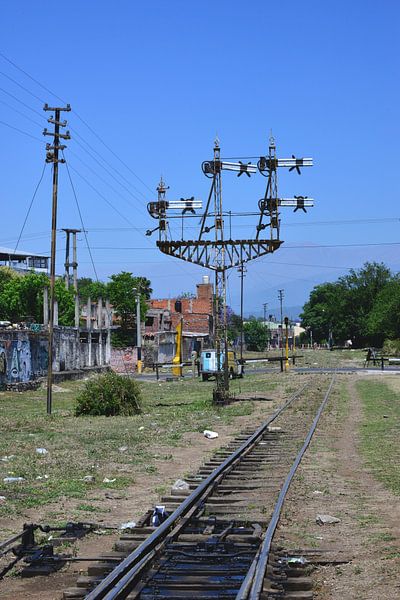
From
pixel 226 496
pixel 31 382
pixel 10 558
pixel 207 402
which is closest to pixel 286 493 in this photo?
pixel 226 496

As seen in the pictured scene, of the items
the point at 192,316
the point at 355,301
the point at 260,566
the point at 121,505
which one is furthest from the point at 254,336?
the point at 260,566

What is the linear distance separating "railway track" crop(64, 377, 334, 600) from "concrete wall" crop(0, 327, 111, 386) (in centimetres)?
2812

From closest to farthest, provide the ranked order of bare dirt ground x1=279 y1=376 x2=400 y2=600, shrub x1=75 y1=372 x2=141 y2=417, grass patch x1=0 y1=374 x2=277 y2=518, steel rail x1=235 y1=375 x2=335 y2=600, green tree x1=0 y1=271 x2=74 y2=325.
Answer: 1. steel rail x1=235 y1=375 x2=335 y2=600
2. bare dirt ground x1=279 y1=376 x2=400 y2=600
3. grass patch x1=0 y1=374 x2=277 y2=518
4. shrub x1=75 y1=372 x2=141 y2=417
5. green tree x1=0 y1=271 x2=74 y2=325

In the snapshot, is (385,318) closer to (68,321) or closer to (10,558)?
(68,321)

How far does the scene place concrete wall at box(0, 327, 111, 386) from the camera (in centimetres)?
4131

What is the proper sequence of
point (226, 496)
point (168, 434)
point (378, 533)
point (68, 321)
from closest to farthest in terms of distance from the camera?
point (378, 533) → point (226, 496) → point (168, 434) → point (68, 321)

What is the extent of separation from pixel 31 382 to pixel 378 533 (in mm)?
35315

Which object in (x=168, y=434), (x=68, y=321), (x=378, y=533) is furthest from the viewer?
(x=68, y=321)

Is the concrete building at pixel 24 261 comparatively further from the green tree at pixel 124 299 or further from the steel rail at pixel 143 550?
the steel rail at pixel 143 550

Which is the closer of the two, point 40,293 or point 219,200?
point 219,200

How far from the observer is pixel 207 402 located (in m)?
31.4

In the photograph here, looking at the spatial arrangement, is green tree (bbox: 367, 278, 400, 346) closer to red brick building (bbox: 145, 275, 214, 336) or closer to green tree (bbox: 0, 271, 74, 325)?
red brick building (bbox: 145, 275, 214, 336)

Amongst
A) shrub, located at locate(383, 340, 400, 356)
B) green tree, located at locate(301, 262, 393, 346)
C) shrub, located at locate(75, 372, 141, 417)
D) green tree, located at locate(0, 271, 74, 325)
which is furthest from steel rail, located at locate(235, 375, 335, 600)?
green tree, located at locate(301, 262, 393, 346)

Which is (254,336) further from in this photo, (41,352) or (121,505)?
(121,505)
